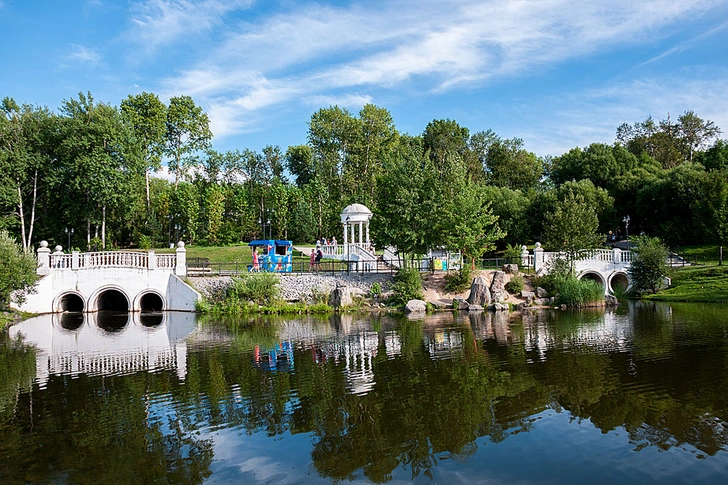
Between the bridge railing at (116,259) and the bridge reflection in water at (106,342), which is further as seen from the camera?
the bridge railing at (116,259)

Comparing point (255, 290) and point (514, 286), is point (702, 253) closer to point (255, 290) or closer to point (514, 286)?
point (514, 286)

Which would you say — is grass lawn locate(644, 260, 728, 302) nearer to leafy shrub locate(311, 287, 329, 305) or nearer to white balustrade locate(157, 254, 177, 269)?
leafy shrub locate(311, 287, 329, 305)

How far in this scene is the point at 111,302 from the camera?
36.4 m

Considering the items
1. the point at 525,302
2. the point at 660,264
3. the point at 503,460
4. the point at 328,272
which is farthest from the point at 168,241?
the point at 503,460

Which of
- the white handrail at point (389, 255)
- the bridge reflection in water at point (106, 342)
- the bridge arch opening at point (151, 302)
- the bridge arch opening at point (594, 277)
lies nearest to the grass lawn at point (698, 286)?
the bridge arch opening at point (594, 277)

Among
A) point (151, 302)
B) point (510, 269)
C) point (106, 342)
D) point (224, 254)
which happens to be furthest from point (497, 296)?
point (224, 254)

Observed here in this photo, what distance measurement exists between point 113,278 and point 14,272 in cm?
570

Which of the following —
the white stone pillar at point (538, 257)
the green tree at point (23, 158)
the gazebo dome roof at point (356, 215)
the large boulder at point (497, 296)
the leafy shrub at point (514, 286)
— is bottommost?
the large boulder at point (497, 296)

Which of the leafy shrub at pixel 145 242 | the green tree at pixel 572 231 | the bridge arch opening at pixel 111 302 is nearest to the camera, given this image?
the green tree at pixel 572 231

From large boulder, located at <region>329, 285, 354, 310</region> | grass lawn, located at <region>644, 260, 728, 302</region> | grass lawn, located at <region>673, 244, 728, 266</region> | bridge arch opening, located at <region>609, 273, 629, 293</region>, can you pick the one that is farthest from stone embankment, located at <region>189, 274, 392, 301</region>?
grass lawn, located at <region>673, 244, 728, 266</region>

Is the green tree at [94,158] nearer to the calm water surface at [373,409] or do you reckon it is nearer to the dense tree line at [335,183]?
the dense tree line at [335,183]

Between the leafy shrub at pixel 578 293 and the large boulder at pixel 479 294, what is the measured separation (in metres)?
4.18

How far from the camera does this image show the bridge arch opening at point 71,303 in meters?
32.7

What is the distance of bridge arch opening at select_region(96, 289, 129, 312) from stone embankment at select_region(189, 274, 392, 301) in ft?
20.6
